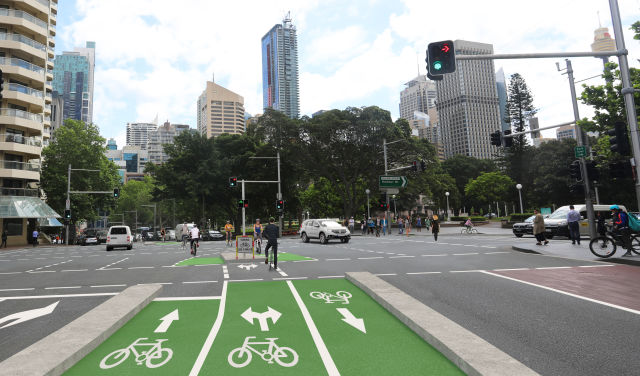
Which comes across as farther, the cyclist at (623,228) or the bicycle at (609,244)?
the bicycle at (609,244)

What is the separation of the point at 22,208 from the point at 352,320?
43712mm

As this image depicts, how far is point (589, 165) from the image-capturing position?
1619 cm

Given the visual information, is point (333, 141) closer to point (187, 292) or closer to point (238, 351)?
point (187, 292)

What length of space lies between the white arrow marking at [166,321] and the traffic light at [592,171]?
53.9 ft

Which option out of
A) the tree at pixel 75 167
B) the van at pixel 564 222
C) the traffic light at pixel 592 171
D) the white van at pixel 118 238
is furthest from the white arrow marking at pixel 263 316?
the tree at pixel 75 167

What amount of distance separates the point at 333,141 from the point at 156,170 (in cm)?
2248

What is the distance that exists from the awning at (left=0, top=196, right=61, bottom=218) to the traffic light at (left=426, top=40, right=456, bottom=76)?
41.5m

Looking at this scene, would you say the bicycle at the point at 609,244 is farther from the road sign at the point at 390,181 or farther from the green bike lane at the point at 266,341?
the road sign at the point at 390,181

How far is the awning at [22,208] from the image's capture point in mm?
37406

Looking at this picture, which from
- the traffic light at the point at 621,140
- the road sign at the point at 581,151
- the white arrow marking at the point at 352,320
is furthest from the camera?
the road sign at the point at 581,151

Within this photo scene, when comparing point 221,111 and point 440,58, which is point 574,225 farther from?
point 221,111

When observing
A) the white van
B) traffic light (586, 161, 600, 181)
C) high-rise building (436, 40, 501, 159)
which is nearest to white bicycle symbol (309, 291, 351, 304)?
traffic light (586, 161, 600, 181)

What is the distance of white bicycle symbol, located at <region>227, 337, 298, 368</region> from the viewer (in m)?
4.44

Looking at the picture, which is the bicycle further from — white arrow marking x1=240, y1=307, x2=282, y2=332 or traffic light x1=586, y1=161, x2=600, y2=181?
white arrow marking x1=240, y1=307, x2=282, y2=332
